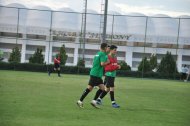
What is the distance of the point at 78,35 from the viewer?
68.1 m

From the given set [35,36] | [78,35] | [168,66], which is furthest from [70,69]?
[35,36]

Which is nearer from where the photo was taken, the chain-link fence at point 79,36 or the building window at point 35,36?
the chain-link fence at point 79,36

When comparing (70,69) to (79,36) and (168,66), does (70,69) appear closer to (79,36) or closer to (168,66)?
(168,66)

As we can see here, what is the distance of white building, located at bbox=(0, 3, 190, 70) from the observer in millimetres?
63688

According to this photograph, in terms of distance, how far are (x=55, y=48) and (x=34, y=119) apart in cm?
5812

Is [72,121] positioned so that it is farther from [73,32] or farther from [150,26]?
[73,32]

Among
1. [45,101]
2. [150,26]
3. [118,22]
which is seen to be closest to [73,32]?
[118,22]

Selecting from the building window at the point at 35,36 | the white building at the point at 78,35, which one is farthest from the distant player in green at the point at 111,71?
the building window at the point at 35,36

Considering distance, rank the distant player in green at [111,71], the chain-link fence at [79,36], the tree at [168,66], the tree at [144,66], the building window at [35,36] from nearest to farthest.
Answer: the distant player in green at [111,71] < the tree at [168,66] < the tree at [144,66] < the chain-link fence at [79,36] < the building window at [35,36]

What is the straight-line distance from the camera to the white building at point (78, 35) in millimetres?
63688

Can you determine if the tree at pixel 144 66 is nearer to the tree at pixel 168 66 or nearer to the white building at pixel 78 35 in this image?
the tree at pixel 168 66

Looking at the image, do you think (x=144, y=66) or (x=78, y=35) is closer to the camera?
(x=144, y=66)

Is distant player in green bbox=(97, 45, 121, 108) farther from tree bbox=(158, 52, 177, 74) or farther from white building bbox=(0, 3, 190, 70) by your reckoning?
white building bbox=(0, 3, 190, 70)

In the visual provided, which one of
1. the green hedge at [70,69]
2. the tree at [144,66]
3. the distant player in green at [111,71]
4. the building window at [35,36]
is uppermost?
the building window at [35,36]
